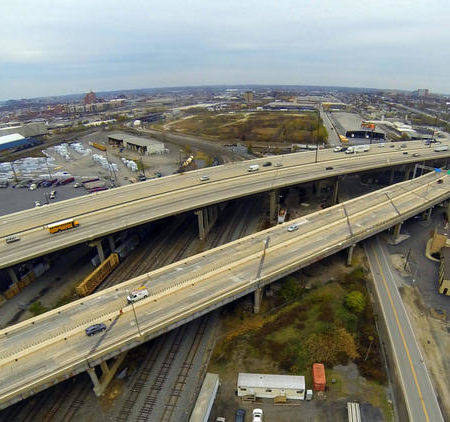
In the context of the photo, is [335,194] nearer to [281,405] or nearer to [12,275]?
[281,405]

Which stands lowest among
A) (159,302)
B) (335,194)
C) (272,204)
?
(335,194)

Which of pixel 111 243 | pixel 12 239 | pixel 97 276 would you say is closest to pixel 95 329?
pixel 97 276

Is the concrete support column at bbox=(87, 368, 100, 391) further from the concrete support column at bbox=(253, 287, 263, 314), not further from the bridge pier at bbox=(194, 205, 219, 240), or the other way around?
the bridge pier at bbox=(194, 205, 219, 240)

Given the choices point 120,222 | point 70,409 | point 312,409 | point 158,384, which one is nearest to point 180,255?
point 120,222

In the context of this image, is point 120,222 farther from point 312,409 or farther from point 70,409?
point 312,409

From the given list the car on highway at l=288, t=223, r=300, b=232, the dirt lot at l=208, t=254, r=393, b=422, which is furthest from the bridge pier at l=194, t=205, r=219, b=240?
the dirt lot at l=208, t=254, r=393, b=422

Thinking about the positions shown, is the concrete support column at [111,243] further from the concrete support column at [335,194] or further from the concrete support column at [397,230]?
the concrete support column at [397,230]

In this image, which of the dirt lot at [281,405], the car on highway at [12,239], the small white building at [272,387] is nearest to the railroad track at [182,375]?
the dirt lot at [281,405]
